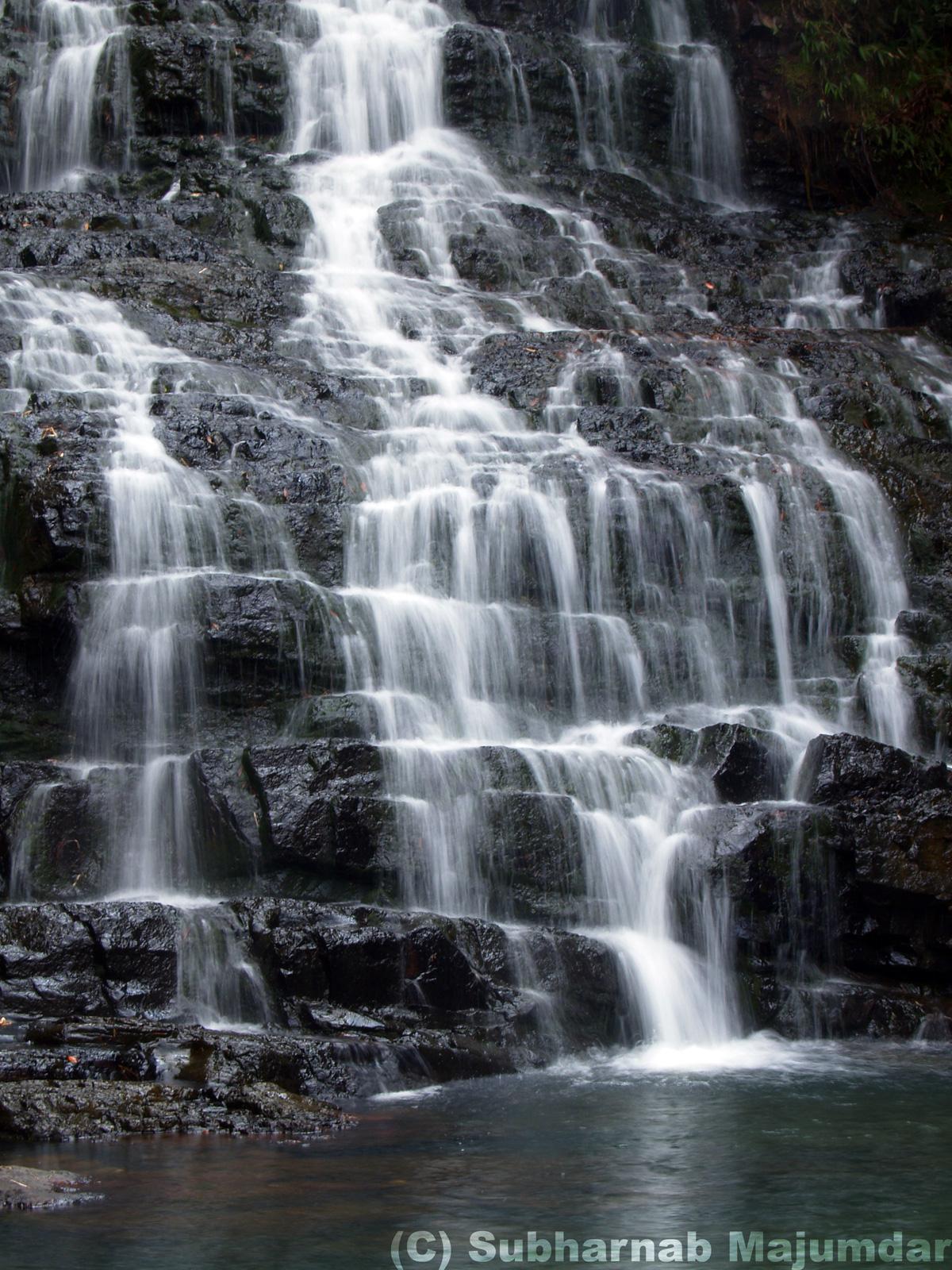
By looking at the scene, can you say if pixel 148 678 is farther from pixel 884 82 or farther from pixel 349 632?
pixel 884 82

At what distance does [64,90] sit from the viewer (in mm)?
19453

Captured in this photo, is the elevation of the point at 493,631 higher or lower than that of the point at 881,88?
lower

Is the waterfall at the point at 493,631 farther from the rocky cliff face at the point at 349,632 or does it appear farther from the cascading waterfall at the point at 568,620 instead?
the rocky cliff face at the point at 349,632

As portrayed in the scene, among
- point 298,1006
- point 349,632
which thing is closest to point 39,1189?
point 298,1006

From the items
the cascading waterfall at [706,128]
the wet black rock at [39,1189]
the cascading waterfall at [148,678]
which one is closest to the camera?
the wet black rock at [39,1189]

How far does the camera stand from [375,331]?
15.9 m

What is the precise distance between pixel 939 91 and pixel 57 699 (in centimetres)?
1691

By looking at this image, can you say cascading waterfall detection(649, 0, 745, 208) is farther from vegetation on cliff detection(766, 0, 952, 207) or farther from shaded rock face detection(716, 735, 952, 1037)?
shaded rock face detection(716, 735, 952, 1037)

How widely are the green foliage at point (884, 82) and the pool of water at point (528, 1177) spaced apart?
17.2 m

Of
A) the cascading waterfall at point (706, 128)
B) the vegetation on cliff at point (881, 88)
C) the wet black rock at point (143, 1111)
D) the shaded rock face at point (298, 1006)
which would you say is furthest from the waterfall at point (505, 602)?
the cascading waterfall at point (706, 128)

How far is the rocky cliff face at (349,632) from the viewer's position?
8.18 metres

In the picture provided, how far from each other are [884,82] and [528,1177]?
19.5m

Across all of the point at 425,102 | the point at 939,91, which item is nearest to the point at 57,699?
the point at 425,102

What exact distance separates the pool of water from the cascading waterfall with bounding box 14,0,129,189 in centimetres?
1531
